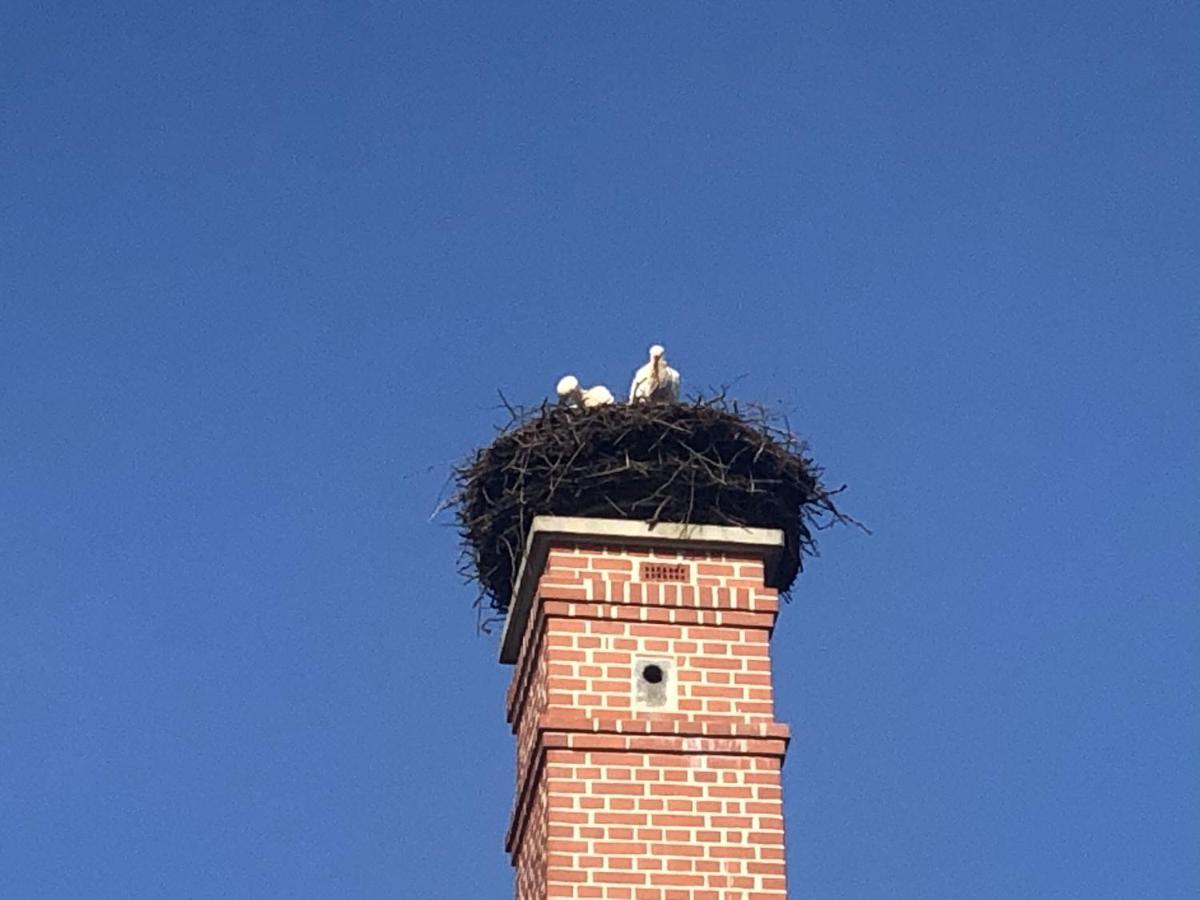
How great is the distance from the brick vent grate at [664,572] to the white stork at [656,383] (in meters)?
1.67

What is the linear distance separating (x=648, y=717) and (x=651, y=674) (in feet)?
1.00

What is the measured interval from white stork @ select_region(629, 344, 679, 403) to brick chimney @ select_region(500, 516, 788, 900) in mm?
1586

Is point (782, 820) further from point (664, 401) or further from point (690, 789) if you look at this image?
point (664, 401)

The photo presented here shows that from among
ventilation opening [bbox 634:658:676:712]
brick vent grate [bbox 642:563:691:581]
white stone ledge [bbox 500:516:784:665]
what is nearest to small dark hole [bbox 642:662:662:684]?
ventilation opening [bbox 634:658:676:712]

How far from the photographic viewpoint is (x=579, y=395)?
53.9ft

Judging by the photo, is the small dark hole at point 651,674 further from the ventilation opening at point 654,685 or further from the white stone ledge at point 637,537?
the white stone ledge at point 637,537

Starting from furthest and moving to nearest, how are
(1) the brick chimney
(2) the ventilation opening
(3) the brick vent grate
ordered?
(3) the brick vent grate, (2) the ventilation opening, (1) the brick chimney

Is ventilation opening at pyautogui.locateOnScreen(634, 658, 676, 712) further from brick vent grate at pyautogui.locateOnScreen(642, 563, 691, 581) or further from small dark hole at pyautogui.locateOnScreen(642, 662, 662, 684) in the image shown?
brick vent grate at pyautogui.locateOnScreen(642, 563, 691, 581)

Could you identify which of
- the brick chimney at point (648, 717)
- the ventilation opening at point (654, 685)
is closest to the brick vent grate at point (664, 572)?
the brick chimney at point (648, 717)

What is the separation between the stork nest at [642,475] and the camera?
595 inches

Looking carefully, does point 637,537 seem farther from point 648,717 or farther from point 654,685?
point 648,717

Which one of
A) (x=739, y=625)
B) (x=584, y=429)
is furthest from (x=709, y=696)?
(x=584, y=429)

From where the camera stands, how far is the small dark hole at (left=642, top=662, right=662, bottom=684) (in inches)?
568

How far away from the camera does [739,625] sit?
14.6m
